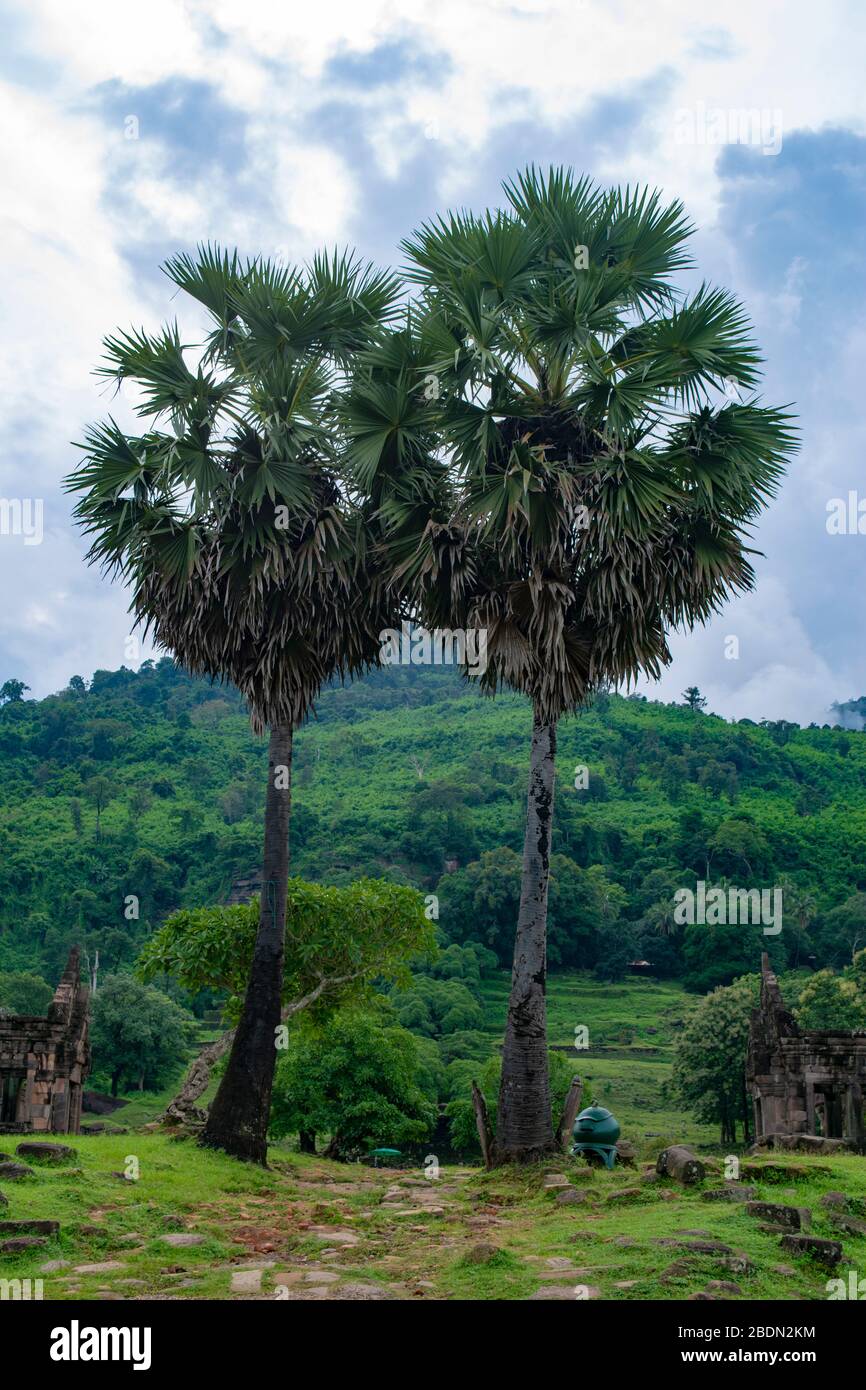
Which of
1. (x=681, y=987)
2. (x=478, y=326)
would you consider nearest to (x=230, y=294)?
(x=478, y=326)

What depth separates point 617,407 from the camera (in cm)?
1497

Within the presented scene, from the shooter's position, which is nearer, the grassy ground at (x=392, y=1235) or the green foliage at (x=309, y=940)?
the grassy ground at (x=392, y=1235)

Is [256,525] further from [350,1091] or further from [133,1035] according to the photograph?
[133,1035]

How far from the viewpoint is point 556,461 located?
15.6 meters

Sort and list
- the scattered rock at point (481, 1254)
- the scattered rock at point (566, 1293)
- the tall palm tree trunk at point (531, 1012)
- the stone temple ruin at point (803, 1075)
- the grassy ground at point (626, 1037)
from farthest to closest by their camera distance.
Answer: the grassy ground at point (626, 1037) → the stone temple ruin at point (803, 1075) → the tall palm tree trunk at point (531, 1012) → the scattered rock at point (481, 1254) → the scattered rock at point (566, 1293)

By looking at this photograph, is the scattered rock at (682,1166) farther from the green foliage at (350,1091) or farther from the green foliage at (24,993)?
the green foliage at (24,993)

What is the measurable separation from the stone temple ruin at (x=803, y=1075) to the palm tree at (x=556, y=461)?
5156 millimetres

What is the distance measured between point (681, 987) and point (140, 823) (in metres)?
42.1

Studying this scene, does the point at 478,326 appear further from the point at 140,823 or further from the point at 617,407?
the point at 140,823

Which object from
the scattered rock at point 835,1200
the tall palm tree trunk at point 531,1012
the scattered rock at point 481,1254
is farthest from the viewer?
the tall palm tree trunk at point 531,1012

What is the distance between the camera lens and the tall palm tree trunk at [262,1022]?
50.9 feet

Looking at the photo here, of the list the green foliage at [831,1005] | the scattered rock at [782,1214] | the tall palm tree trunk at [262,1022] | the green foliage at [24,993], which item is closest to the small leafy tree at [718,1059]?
the green foliage at [831,1005]

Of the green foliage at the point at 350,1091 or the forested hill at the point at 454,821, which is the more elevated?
the forested hill at the point at 454,821
